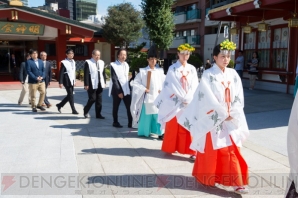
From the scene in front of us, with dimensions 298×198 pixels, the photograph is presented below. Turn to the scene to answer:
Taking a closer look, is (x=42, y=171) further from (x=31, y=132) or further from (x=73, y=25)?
(x=73, y=25)

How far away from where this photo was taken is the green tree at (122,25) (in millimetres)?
23688

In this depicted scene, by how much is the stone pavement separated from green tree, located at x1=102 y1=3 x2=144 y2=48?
666 inches

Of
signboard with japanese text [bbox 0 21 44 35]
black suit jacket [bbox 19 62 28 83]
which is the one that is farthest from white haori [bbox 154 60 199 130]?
signboard with japanese text [bbox 0 21 44 35]

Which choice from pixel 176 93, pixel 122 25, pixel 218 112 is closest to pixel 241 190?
pixel 218 112

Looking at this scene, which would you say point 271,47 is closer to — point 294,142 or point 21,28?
point 294,142

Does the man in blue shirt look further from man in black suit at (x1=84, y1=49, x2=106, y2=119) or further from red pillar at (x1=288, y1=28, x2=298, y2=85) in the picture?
man in black suit at (x1=84, y1=49, x2=106, y2=119)

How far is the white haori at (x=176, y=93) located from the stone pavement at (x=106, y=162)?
69cm

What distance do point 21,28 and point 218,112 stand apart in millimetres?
15283

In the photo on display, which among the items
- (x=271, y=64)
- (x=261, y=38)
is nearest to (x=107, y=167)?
(x=271, y=64)

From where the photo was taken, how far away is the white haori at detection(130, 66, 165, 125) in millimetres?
5941

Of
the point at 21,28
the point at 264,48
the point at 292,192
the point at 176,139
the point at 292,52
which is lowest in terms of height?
the point at 176,139

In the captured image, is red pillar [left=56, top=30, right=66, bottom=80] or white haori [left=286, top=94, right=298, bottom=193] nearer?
white haori [left=286, top=94, right=298, bottom=193]

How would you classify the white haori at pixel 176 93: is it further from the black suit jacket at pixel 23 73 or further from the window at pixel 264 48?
the window at pixel 264 48

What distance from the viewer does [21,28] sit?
640 inches
